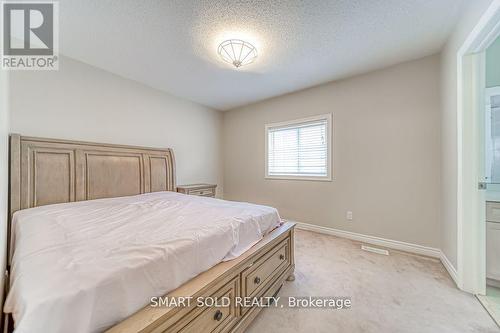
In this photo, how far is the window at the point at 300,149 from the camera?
339 cm

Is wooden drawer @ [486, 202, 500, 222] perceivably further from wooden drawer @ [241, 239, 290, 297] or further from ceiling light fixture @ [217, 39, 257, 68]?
ceiling light fixture @ [217, 39, 257, 68]

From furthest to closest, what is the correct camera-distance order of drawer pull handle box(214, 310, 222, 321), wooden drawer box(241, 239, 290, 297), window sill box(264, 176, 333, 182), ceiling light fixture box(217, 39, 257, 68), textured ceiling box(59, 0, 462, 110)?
window sill box(264, 176, 333, 182) < ceiling light fixture box(217, 39, 257, 68) < textured ceiling box(59, 0, 462, 110) < wooden drawer box(241, 239, 290, 297) < drawer pull handle box(214, 310, 222, 321)

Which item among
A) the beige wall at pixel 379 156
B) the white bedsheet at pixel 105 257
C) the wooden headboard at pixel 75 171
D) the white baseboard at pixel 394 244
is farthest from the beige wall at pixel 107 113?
the white baseboard at pixel 394 244

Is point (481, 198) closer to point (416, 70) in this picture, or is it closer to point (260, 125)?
point (416, 70)

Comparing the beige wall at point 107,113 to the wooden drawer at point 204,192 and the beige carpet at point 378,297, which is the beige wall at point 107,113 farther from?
the beige carpet at point 378,297

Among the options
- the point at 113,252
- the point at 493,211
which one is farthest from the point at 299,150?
the point at 113,252

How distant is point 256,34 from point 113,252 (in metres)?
2.20

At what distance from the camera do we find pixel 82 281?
77 centimetres

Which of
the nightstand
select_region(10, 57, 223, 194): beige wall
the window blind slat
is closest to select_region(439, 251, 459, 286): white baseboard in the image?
the window blind slat

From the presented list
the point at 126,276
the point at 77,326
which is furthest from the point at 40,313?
the point at 126,276

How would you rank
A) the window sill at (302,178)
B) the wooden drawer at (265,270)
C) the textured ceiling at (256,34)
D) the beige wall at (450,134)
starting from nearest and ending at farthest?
the wooden drawer at (265,270), the textured ceiling at (256,34), the beige wall at (450,134), the window sill at (302,178)

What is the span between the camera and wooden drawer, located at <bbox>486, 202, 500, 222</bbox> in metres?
1.87

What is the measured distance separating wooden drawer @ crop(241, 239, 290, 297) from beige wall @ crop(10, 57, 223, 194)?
2.62 m

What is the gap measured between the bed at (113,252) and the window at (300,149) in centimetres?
172
